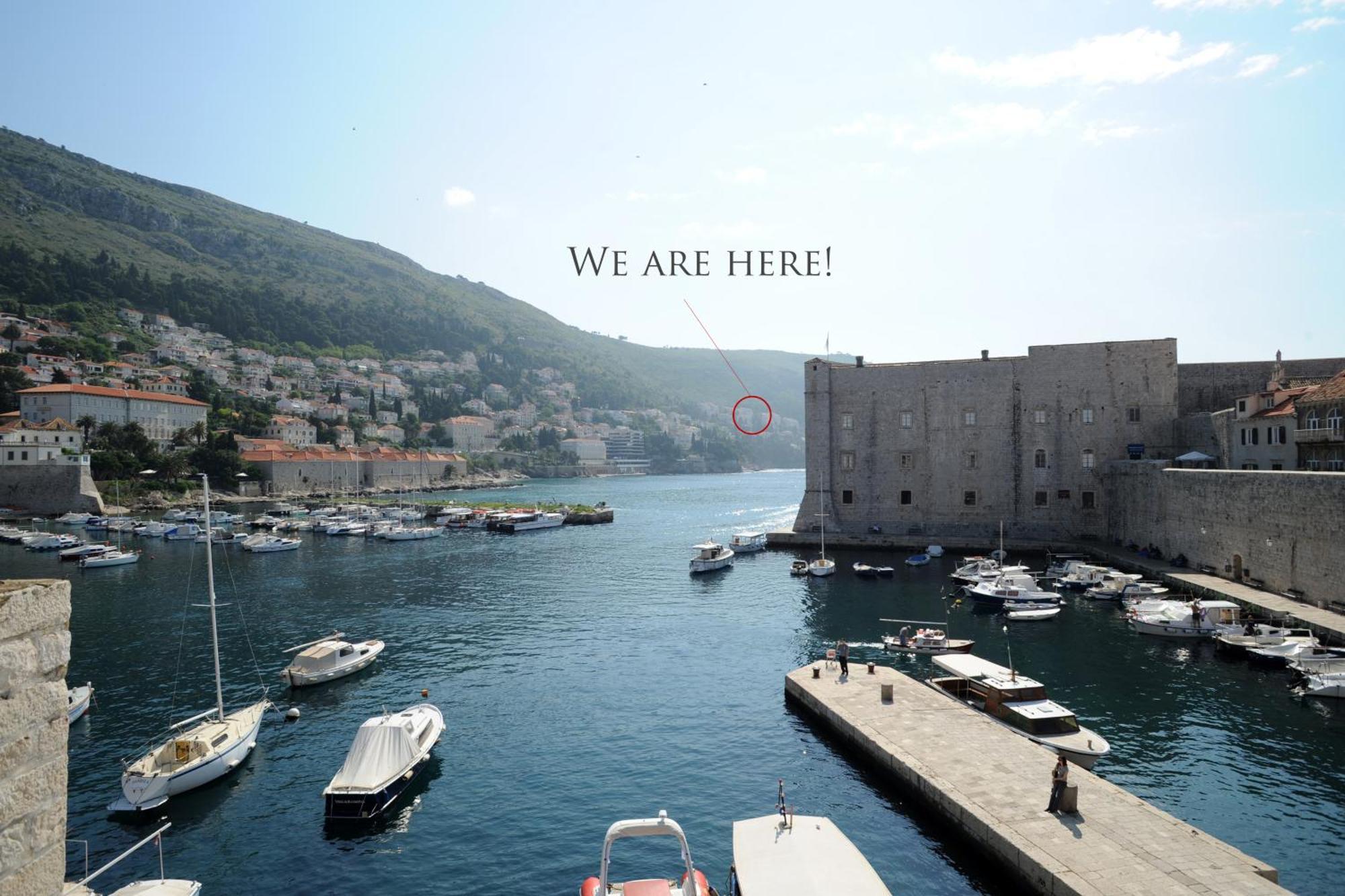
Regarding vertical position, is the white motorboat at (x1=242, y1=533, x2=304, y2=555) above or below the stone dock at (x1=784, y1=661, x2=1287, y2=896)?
below

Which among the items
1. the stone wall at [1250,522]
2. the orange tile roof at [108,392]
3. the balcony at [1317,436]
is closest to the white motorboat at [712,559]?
the stone wall at [1250,522]

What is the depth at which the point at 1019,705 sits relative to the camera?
1800cm

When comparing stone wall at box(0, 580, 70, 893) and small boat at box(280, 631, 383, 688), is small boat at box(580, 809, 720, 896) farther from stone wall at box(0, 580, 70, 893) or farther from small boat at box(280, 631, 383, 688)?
small boat at box(280, 631, 383, 688)

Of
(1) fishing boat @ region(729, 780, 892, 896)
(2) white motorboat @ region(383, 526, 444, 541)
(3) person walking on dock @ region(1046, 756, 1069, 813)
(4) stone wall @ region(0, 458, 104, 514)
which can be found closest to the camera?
(1) fishing boat @ region(729, 780, 892, 896)

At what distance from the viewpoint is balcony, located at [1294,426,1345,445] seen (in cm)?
3022

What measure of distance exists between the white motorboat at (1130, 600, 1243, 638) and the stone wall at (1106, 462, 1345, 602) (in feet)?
8.20

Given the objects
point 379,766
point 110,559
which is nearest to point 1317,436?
point 379,766

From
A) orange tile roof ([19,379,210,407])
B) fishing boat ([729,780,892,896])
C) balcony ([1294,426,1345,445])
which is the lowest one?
fishing boat ([729,780,892,896])

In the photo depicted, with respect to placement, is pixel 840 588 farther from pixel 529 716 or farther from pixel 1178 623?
pixel 529 716

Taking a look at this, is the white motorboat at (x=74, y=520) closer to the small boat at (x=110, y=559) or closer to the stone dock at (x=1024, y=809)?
the small boat at (x=110, y=559)

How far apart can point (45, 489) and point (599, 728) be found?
87159mm

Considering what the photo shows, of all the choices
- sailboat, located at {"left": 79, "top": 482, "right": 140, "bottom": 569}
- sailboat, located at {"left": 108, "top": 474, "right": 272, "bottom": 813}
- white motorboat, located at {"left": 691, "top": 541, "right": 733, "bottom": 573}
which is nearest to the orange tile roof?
sailboat, located at {"left": 79, "top": 482, "right": 140, "bottom": 569}

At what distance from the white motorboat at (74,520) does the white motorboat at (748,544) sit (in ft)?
204

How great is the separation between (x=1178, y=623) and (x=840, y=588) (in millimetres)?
14767
